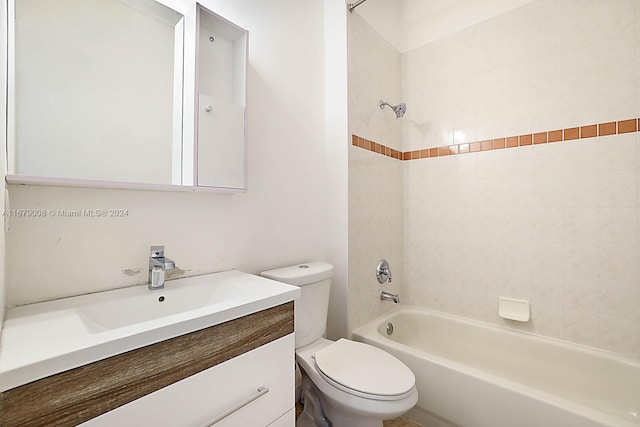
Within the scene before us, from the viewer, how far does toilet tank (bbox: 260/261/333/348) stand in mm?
1315

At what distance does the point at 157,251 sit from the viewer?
980mm

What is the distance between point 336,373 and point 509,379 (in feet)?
3.69

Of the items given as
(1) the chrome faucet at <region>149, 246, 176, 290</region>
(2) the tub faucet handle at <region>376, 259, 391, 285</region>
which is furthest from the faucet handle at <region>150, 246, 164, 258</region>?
(2) the tub faucet handle at <region>376, 259, 391, 285</region>

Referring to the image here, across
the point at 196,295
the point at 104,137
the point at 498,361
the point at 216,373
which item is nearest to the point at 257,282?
the point at 196,295

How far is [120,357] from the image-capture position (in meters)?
0.58

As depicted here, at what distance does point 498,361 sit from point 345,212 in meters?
1.32

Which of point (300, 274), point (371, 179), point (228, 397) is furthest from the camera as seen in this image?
point (371, 179)

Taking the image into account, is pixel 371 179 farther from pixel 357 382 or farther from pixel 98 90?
pixel 98 90

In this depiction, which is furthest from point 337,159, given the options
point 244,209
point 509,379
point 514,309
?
point 509,379

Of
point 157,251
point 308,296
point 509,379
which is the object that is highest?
point 157,251

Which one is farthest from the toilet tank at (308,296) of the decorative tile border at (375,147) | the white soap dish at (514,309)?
the white soap dish at (514,309)

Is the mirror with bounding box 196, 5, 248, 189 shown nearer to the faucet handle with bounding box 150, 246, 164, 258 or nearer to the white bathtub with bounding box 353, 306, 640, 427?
the faucet handle with bounding box 150, 246, 164, 258

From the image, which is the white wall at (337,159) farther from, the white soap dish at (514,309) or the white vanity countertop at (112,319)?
the white soap dish at (514,309)

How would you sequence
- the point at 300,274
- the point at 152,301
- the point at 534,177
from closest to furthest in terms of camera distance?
1. the point at 152,301
2. the point at 300,274
3. the point at 534,177
